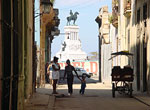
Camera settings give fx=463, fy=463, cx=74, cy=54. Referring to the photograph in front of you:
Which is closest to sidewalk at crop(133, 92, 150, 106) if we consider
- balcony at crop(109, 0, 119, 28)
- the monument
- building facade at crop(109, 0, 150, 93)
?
building facade at crop(109, 0, 150, 93)

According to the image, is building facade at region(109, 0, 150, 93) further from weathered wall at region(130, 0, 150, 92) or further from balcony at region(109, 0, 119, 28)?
balcony at region(109, 0, 119, 28)

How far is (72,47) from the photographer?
279 ft

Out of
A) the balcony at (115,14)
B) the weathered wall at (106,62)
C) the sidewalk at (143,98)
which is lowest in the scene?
the sidewalk at (143,98)

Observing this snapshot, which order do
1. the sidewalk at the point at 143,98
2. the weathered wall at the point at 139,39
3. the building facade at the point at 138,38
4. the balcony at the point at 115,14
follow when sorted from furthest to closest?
1. the balcony at the point at 115,14
2. the building facade at the point at 138,38
3. the weathered wall at the point at 139,39
4. the sidewalk at the point at 143,98

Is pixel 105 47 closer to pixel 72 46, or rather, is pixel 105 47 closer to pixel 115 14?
pixel 115 14

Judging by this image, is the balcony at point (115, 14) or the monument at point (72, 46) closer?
the balcony at point (115, 14)

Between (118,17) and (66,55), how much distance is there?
50.0 m

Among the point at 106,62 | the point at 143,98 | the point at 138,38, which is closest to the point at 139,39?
the point at 138,38

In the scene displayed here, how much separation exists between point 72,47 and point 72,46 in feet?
0.60

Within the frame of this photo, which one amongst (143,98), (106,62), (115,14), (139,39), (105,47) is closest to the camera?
(143,98)

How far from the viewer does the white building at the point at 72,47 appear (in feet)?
272

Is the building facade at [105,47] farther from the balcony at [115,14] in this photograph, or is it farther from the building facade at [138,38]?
the building facade at [138,38]

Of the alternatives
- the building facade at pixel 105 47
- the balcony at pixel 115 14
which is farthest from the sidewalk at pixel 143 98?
the building facade at pixel 105 47

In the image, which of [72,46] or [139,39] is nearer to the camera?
[139,39]
